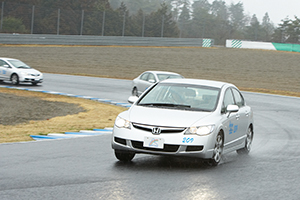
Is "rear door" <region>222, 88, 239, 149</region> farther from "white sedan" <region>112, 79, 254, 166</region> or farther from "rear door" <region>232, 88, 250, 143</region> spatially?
"rear door" <region>232, 88, 250, 143</region>

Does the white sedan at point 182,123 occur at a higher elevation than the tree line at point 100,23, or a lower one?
lower

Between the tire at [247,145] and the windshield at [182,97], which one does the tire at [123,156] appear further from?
the tire at [247,145]

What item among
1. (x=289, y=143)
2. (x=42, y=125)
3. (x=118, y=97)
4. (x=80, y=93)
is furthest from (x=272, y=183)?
(x=80, y=93)

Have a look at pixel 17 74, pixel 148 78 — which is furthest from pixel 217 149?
pixel 17 74

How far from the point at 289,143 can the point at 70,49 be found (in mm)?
40623

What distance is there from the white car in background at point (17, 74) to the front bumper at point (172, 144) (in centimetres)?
1993

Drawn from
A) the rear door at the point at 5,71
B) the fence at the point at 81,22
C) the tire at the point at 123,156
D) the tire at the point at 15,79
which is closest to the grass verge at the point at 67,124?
the tire at the point at 123,156

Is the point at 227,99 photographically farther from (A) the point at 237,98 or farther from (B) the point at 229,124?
(A) the point at 237,98

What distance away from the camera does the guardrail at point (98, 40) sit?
49188mm

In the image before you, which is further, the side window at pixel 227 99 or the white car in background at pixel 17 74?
the white car in background at pixel 17 74

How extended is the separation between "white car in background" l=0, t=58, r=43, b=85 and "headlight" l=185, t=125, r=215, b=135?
2031 centimetres

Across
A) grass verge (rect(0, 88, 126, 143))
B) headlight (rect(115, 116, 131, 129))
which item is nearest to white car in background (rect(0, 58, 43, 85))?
grass verge (rect(0, 88, 126, 143))

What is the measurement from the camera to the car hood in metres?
8.05

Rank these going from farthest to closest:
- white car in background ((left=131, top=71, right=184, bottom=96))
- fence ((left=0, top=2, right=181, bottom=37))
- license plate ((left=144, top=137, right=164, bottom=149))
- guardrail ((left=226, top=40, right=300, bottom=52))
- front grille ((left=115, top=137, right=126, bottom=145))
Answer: guardrail ((left=226, top=40, right=300, bottom=52)) → fence ((left=0, top=2, right=181, bottom=37)) → white car in background ((left=131, top=71, right=184, bottom=96)) → front grille ((left=115, top=137, right=126, bottom=145)) → license plate ((left=144, top=137, right=164, bottom=149))
